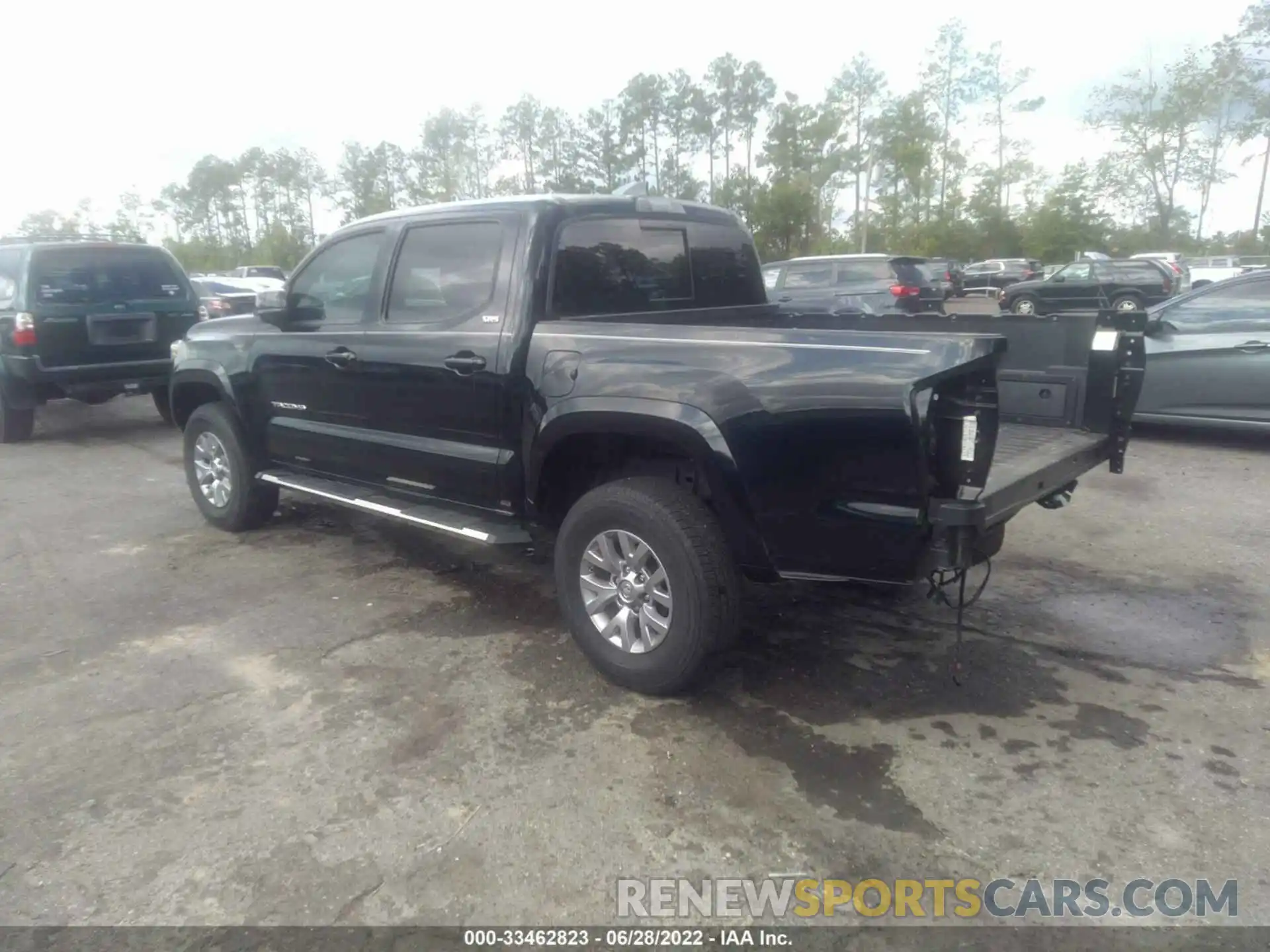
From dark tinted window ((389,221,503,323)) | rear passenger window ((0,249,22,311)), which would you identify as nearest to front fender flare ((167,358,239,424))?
dark tinted window ((389,221,503,323))

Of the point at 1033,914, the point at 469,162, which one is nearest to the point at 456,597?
the point at 1033,914

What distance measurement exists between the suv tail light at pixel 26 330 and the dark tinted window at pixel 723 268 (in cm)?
730

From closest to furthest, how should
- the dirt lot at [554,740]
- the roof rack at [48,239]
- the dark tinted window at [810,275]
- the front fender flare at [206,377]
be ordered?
the dirt lot at [554,740] → the front fender flare at [206,377] → the roof rack at [48,239] → the dark tinted window at [810,275]

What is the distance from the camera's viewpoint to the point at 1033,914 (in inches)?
102

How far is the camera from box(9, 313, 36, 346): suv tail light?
901cm

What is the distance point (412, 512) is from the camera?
15.6ft

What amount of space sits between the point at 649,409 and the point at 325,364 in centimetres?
237

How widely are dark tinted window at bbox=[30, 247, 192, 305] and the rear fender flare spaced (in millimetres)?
7603

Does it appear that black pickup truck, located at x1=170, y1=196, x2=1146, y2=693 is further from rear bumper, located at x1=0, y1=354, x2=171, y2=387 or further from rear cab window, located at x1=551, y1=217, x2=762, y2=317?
rear bumper, located at x1=0, y1=354, x2=171, y2=387

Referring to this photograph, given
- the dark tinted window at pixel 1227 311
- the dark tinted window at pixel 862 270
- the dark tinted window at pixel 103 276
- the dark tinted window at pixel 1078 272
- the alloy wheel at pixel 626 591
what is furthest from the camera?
the dark tinted window at pixel 1078 272

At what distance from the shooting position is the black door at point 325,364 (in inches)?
197

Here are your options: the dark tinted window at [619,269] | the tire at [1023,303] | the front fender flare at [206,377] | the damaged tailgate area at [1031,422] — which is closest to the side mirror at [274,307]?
the front fender flare at [206,377]

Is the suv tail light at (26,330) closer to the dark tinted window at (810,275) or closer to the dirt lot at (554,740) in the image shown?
the dirt lot at (554,740)

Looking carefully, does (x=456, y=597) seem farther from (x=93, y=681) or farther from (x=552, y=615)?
(x=93, y=681)
